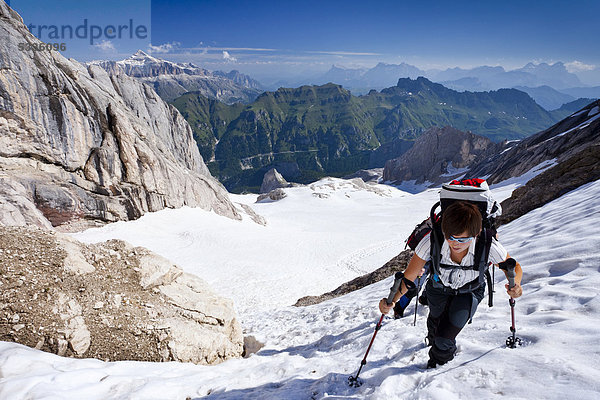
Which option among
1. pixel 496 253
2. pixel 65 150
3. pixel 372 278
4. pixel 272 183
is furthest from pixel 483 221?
pixel 272 183

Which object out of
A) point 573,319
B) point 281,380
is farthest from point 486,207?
point 281,380

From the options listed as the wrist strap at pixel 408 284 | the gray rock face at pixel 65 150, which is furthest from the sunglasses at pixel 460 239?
the gray rock face at pixel 65 150

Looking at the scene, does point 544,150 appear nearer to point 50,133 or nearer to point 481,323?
point 481,323

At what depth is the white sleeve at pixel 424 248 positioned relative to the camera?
4645 millimetres

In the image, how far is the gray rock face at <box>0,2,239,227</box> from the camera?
2588cm

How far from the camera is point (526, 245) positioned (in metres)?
10.1

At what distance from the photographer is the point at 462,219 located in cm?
399

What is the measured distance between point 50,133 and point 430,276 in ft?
119

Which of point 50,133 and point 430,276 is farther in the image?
point 50,133

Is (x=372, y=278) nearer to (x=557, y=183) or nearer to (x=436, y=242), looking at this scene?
(x=557, y=183)

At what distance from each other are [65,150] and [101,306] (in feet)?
94.6

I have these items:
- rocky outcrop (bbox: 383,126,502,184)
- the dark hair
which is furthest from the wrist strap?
rocky outcrop (bbox: 383,126,502,184)

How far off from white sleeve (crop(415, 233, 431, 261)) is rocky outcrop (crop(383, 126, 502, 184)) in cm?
12471

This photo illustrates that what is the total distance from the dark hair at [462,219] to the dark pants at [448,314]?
1217 millimetres
